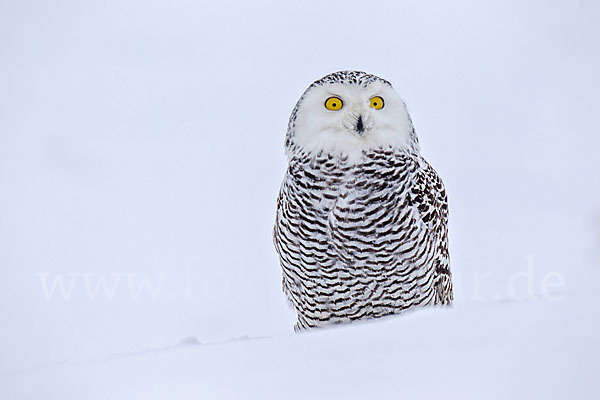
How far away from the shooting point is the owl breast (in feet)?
8.14

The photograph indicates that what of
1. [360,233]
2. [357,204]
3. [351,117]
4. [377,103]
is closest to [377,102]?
[377,103]

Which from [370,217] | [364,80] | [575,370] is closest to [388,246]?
[370,217]

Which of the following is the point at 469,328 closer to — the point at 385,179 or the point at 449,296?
the point at 385,179

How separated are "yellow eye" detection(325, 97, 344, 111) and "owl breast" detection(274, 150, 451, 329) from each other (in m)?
0.19

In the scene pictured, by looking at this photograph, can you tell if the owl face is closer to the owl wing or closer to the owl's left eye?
the owl's left eye

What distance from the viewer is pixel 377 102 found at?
2.52 m

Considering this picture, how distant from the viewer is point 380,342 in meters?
1.85

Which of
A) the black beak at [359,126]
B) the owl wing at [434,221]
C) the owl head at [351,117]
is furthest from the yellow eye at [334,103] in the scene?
the owl wing at [434,221]

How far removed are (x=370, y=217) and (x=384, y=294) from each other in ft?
1.14

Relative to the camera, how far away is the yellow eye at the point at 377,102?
8.21 feet

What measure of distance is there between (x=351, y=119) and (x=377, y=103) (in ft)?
0.48

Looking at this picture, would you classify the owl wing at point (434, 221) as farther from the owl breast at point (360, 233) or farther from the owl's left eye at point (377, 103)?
the owl's left eye at point (377, 103)

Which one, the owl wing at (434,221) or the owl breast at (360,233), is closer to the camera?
the owl breast at (360,233)

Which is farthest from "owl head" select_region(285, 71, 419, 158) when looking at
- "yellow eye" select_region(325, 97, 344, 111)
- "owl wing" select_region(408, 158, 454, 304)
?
"owl wing" select_region(408, 158, 454, 304)
